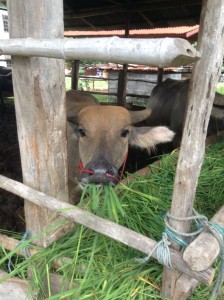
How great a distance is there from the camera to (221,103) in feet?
16.6

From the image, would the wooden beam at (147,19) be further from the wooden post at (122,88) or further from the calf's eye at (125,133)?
the calf's eye at (125,133)

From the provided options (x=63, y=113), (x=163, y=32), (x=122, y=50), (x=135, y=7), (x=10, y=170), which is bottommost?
(x=10, y=170)

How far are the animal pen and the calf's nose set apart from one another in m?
0.24

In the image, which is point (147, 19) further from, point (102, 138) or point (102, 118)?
point (102, 138)

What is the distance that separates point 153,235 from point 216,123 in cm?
324

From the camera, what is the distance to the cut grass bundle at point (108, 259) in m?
1.58

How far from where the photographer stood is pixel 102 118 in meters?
2.76

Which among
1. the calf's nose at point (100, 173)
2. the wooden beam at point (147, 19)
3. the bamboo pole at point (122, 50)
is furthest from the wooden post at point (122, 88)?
the bamboo pole at point (122, 50)

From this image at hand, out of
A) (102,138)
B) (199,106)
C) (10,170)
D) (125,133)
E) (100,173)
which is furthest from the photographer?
(10,170)

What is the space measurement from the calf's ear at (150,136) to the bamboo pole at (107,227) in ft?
4.90

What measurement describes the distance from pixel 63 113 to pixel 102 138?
0.86 meters

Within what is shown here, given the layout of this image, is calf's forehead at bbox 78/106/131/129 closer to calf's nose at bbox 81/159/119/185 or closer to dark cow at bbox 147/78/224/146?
calf's nose at bbox 81/159/119/185

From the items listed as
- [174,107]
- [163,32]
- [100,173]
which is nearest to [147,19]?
[163,32]

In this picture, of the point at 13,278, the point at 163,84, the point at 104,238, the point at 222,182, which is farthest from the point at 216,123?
the point at 13,278
